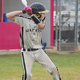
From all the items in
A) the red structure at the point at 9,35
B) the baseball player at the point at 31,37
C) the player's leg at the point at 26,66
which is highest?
the baseball player at the point at 31,37

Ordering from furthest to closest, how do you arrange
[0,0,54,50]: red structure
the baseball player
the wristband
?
[0,0,54,50]: red structure
the baseball player
the wristband

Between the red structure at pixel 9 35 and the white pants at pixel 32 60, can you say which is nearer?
the white pants at pixel 32 60

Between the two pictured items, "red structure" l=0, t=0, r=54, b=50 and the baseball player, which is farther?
"red structure" l=0, t=0, r=54, b=50

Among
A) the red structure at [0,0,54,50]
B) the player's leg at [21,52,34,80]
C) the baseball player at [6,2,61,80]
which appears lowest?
the red structure at [0,0,54,50]

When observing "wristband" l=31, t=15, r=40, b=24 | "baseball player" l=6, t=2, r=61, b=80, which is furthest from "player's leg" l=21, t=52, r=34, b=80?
"wristband" l=31, t=15, r=40, b=24

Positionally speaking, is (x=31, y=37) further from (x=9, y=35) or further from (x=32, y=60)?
(x=9, y=35)

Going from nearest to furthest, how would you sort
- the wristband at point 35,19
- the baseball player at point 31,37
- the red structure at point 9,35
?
1. the wristband at point 35,19
2. the baseball player at point 31,37
3. the red structure at point 9,35

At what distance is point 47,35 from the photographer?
17688 mm

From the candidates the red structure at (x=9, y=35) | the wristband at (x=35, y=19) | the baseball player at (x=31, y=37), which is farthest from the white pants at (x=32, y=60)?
the red structure at (x=9, y=35)

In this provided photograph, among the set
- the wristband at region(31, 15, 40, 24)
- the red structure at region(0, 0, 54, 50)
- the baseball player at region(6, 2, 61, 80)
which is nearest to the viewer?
the wristband at region(31, 15, 40, 24)

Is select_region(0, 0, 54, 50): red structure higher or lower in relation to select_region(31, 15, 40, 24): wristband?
lower

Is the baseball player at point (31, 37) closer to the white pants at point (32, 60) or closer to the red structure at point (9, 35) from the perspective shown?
the white pants at point (32, 60)

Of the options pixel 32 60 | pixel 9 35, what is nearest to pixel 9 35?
pixel 9 35

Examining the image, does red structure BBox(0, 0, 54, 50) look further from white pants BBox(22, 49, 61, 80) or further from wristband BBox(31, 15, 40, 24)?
wristband BBox(31, 15, 40, 24)
